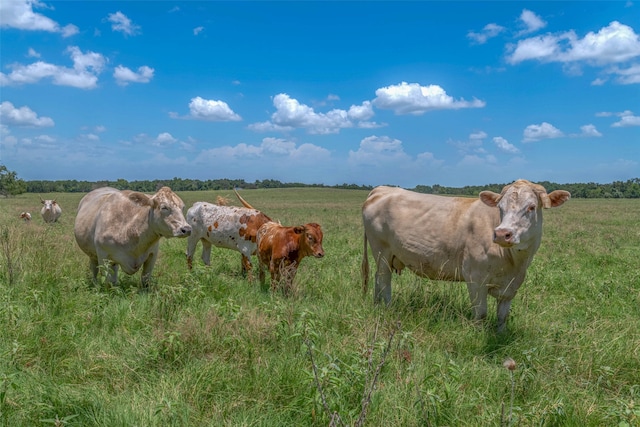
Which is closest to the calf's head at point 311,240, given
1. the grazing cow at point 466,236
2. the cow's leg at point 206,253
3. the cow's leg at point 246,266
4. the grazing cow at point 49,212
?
the grazing cow at point 466,236

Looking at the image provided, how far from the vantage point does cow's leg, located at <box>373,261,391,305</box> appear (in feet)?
22.1

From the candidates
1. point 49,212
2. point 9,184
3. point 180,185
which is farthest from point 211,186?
point 49,212

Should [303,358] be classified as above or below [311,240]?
below

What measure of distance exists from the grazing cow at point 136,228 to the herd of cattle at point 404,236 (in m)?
0.01

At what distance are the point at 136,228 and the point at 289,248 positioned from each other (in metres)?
2.38

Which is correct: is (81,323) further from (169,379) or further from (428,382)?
(428,382)

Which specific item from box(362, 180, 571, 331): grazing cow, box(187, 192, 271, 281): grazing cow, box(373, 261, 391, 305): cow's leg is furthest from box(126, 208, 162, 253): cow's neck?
box(373, 261, 391, 305): cow's leg

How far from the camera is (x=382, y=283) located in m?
6.85

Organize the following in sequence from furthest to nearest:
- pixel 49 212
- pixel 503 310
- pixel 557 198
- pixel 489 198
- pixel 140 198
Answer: pixel 49 212 < pixel 140 198 < pixel 503 310 < pixel 489 198 < pixel 557 198

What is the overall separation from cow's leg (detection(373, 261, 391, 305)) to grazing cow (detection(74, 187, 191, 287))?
9.43ft

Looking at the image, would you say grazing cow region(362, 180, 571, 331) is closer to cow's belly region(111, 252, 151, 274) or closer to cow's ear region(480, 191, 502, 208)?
cow's ear region(480, 191, 502, 208)

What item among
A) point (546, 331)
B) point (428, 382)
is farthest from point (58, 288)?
point (546, 331)

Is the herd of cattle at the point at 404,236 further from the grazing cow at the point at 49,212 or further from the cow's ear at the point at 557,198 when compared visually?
the grazing cow at the point at 49,212

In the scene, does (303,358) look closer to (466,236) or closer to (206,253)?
(466,236)
